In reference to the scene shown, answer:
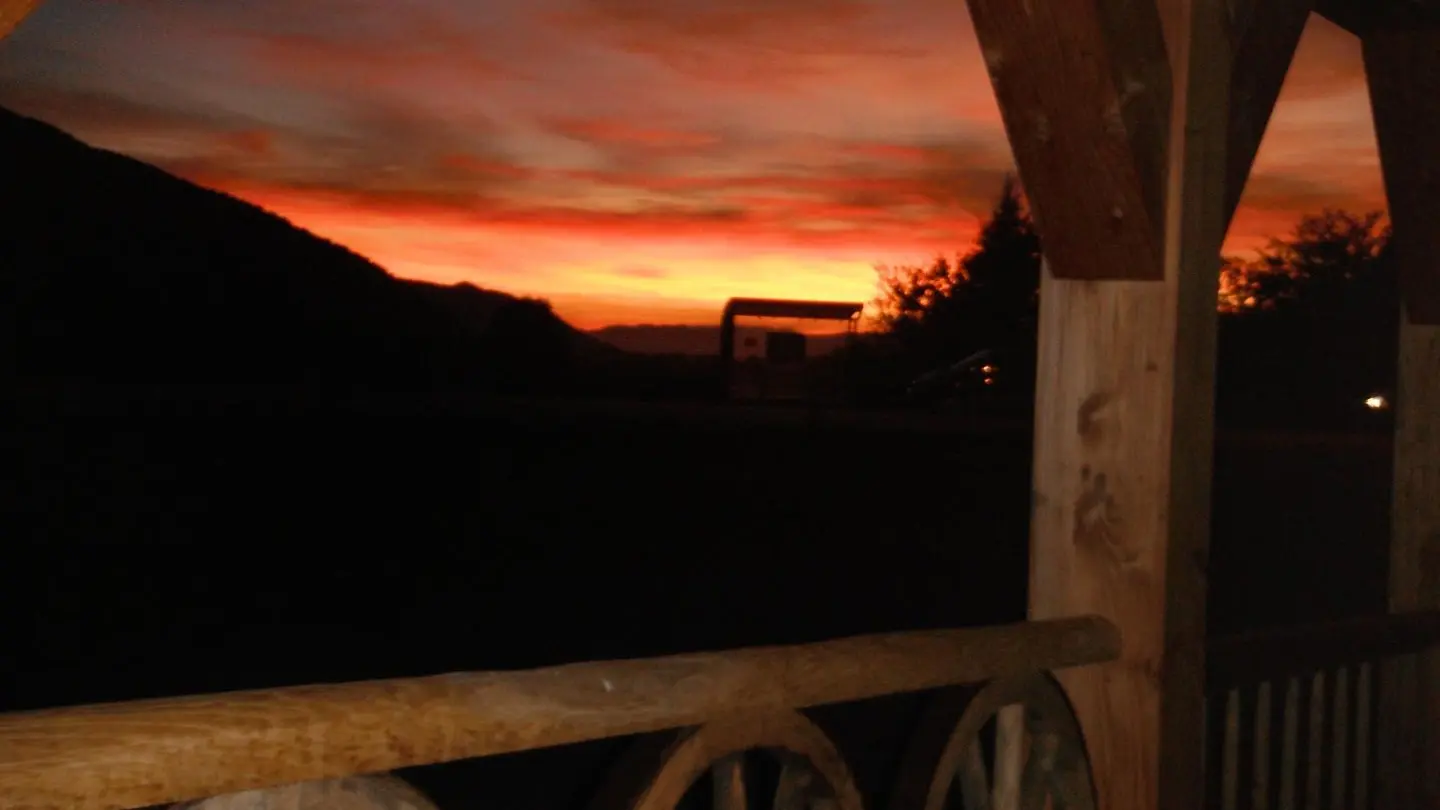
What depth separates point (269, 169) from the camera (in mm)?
23250

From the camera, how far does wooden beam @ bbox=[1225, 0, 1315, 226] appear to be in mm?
2607

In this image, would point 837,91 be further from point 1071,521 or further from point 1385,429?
point 1385,429

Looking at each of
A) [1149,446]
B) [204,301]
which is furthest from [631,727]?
[204,301]

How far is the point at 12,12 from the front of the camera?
1.03 metres

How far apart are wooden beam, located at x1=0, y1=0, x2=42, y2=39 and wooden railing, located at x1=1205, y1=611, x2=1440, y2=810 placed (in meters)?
2.16

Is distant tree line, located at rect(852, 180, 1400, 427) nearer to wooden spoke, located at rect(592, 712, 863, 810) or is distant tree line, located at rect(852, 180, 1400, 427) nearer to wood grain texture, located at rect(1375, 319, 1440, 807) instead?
wood grain texture, located at rect(1375, 319, 1440, 807)

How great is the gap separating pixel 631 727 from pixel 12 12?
37.9 inches

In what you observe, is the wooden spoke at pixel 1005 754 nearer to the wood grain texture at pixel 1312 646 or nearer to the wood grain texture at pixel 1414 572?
the wood grain texture at pixel 1312 646

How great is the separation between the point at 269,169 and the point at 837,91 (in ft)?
37.2

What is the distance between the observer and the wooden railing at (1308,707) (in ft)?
8.98

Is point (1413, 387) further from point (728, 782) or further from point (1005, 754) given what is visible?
point (728, 782)

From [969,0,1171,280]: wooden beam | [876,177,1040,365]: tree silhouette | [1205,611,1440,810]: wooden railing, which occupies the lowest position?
[1205,611,1440,810]: wooden railing

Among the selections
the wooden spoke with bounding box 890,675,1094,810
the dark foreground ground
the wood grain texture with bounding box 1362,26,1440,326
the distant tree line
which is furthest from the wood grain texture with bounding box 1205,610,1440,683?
the distant tree line

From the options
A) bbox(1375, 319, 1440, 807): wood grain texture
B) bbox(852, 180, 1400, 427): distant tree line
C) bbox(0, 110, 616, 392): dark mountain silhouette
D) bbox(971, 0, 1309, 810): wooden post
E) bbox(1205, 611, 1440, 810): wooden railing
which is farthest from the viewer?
bbox(0, 110, 616, 392): dark mountain silhouette
